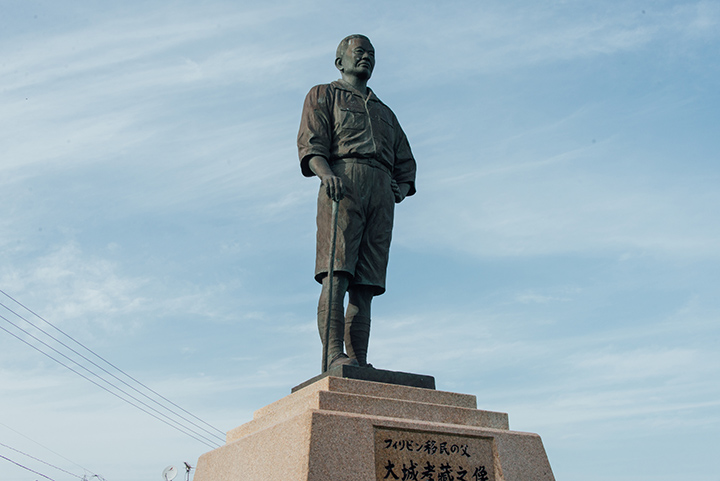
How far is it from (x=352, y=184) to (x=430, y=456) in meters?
2.70

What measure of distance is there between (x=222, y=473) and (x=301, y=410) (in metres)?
1.11

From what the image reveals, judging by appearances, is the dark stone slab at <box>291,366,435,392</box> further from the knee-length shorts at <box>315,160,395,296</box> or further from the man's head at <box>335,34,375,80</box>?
the man's head at <box>335,34,375,80</box>

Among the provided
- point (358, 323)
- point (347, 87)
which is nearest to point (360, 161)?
point (347, 87)

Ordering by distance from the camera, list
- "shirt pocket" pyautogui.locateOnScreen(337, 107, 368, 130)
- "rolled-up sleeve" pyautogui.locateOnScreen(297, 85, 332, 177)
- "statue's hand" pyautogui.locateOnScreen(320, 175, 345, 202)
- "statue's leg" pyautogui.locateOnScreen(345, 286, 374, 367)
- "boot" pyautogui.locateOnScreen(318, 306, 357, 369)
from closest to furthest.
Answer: "boot" pyautogui.locateOnScreen(318, 306, 357, 369) → "statue's hand" pyautogui.locateOnScreen(320, 175, 345, 202) → "statue's leg" pyautogui.locateOnScreen(345, 286, 374, 367) → "rolled-up sleeve" pyautogui.locateOnScreen(297, 85, 332, 177) → "shirt pocket" pyautogui.locateOnScreen(337, 107, 368, 130)

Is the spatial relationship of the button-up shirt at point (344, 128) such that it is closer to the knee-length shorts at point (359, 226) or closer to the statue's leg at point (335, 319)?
the knee-length shorts at point (359, 226)

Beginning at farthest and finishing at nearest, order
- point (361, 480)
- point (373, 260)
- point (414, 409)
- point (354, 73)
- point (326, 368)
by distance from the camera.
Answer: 1. point (354, 73)
2. point (373, 260)
3. point (326, 368)
4. point (414, 409)
5. point (361, 480)

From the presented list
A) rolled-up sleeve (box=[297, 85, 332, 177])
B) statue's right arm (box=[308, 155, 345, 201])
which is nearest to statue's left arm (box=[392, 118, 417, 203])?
rolled-up sleeve (box=[297, 85, 332, 177])

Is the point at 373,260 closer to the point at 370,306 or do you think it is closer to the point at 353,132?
the point at 370,306

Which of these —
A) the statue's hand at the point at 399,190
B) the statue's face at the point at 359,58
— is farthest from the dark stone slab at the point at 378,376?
the statue's face at the point at 359,58

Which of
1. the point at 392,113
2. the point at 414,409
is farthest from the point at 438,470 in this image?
the point at 392,113

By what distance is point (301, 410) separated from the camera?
5.54m

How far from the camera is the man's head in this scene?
7.43 m

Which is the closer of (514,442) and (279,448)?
(279,448)

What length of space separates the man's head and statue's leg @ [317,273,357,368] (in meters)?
2.21
